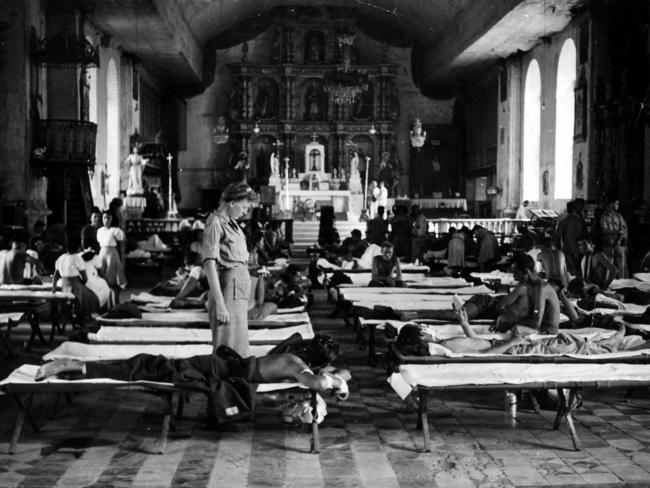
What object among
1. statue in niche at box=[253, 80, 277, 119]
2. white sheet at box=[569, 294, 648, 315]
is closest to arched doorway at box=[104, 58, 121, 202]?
statue in niche at box=[253, 80, 277, 119]

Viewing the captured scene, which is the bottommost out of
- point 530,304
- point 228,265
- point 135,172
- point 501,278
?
point 501,278

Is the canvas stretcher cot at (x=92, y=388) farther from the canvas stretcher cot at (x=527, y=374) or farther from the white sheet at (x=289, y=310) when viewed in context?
the white sheet at (x=289, y=310)

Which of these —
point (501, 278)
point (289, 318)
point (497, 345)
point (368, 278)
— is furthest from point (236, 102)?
point (497, 345)

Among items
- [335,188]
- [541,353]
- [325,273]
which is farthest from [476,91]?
[541,353]

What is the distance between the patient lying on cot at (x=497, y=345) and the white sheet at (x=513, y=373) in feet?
0.96

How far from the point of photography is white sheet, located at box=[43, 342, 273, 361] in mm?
6875

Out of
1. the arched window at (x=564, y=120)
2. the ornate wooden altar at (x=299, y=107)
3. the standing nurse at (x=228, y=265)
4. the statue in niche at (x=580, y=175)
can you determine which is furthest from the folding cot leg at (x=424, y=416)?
the ornate wooden altar at (x=299, y=107)

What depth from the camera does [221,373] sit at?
586cm

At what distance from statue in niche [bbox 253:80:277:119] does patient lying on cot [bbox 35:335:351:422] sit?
26.9 meters

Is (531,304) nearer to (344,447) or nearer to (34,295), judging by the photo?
(344,447)

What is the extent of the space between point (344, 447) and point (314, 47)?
92.2ft

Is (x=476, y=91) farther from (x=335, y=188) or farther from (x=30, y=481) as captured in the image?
(x=30, y=481)

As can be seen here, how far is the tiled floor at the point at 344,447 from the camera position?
5.07 m

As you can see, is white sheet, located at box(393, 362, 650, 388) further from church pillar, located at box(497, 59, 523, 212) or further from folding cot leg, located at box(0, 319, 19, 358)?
church pillar, located at box(497, 59, 523, 212)
